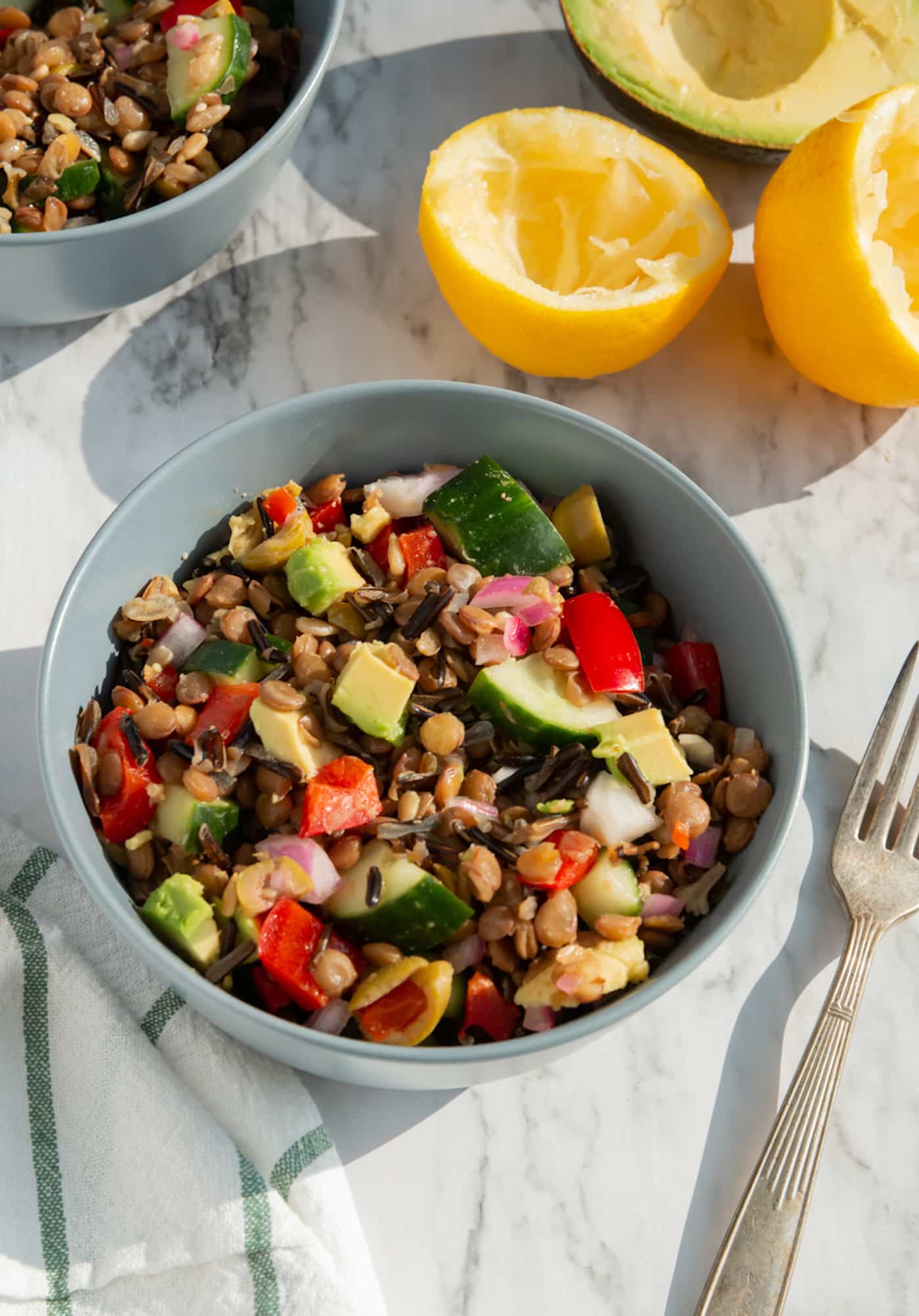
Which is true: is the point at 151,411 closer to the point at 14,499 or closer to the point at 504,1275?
the point at 14,499

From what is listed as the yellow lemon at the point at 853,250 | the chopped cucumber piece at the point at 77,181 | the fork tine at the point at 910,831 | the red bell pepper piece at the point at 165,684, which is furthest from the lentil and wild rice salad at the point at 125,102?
the fork tine at the point at 910,831

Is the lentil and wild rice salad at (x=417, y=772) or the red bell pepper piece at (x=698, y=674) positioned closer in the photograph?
the lentil and wild rice salad at (x=417, y=772)

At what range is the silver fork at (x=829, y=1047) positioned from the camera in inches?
59.1

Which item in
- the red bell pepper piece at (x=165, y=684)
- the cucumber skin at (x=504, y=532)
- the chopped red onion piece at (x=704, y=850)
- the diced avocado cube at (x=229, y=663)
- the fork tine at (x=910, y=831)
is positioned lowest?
the fork tine at (x=910, y=831)

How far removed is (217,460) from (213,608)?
19 centimetres

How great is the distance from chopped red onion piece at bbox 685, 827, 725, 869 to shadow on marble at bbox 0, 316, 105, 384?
1.25 meters

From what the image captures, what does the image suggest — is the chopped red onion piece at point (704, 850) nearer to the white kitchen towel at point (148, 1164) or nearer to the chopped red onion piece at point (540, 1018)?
the chopped red onion piece at point (540, 1018)

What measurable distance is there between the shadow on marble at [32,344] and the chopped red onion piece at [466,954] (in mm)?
1162

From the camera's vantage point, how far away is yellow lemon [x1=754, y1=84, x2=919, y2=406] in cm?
170

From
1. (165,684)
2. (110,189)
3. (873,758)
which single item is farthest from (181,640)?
(873,758)

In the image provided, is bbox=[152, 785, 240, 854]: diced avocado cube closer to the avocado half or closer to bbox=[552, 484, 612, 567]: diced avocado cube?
bbox=[552, 484, 612, 567]: diced avocado cube

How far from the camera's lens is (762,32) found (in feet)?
6.92

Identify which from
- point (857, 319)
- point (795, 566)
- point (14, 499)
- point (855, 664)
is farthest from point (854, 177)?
point (14, 499)

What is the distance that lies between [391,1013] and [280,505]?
654 millimetres
